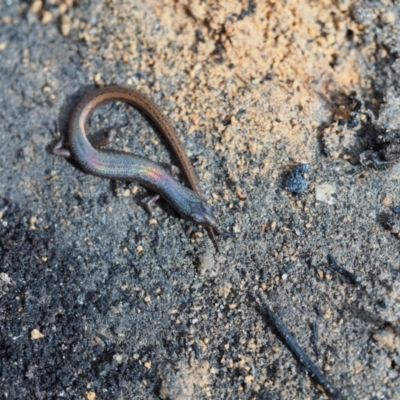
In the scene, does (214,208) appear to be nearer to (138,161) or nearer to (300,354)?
(138,161)

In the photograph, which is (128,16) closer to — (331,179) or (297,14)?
(297,14)

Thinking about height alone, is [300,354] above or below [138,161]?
below

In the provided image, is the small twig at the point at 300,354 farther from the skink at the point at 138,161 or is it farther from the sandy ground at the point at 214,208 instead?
the skink at the point at 138,161

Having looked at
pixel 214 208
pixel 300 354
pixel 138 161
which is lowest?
pixel 300 354

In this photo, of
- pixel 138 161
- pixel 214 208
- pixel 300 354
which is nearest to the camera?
pixel 300 354

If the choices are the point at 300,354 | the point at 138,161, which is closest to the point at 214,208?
the point at 138,161

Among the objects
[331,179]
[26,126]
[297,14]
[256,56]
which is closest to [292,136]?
[331,179]

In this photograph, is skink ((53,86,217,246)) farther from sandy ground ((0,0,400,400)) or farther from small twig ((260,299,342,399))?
small twig ((260,299,342,399))

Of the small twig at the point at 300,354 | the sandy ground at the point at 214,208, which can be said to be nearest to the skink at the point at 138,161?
the sandy ground at the point at 214,208

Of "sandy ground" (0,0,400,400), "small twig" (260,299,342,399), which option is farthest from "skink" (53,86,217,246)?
"small twig" (260,299,342,399)
